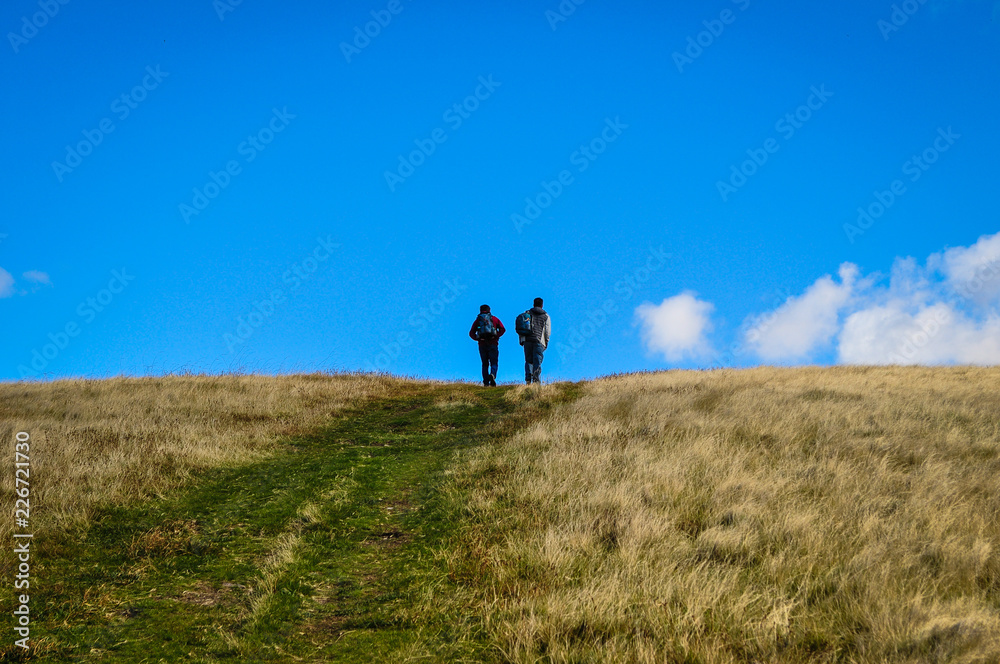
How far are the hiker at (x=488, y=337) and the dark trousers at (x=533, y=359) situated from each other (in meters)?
1.13

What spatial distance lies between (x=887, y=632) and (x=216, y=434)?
34.5 feet

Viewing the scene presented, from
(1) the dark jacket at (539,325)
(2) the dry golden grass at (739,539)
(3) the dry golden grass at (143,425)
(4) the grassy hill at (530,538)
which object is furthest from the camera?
(1) the dark jacket at (539,325)

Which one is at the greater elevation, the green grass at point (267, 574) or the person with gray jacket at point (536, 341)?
the person with gray jacket at point (536, 341)

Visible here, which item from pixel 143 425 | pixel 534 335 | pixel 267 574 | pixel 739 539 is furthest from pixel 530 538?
pixel 534 335

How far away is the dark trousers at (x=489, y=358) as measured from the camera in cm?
2131

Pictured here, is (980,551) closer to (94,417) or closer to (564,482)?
(564,482)

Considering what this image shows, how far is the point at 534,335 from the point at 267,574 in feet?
48.7

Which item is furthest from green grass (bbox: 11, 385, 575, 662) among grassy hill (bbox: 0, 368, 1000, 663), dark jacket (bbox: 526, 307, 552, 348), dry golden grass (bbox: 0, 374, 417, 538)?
dark jacket (bbox: 526, 307, 552, 348)

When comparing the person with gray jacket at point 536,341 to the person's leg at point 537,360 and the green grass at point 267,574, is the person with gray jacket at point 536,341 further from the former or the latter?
the green grass at point 267,574

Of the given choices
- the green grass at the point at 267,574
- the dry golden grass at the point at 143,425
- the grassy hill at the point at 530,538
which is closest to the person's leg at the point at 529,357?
the dry golden grass at the point at 143,425

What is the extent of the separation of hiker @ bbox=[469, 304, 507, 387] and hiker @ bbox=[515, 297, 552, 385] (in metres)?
1.00

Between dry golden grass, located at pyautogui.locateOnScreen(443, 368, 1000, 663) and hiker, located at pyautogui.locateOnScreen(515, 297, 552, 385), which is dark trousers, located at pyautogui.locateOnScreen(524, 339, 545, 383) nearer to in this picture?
hiker, located at pyautogui.locateOnScreen(515, 297, 552, 385)

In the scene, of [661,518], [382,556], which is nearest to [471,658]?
[382,556]

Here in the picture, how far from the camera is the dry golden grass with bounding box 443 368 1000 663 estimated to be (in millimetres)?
4621
